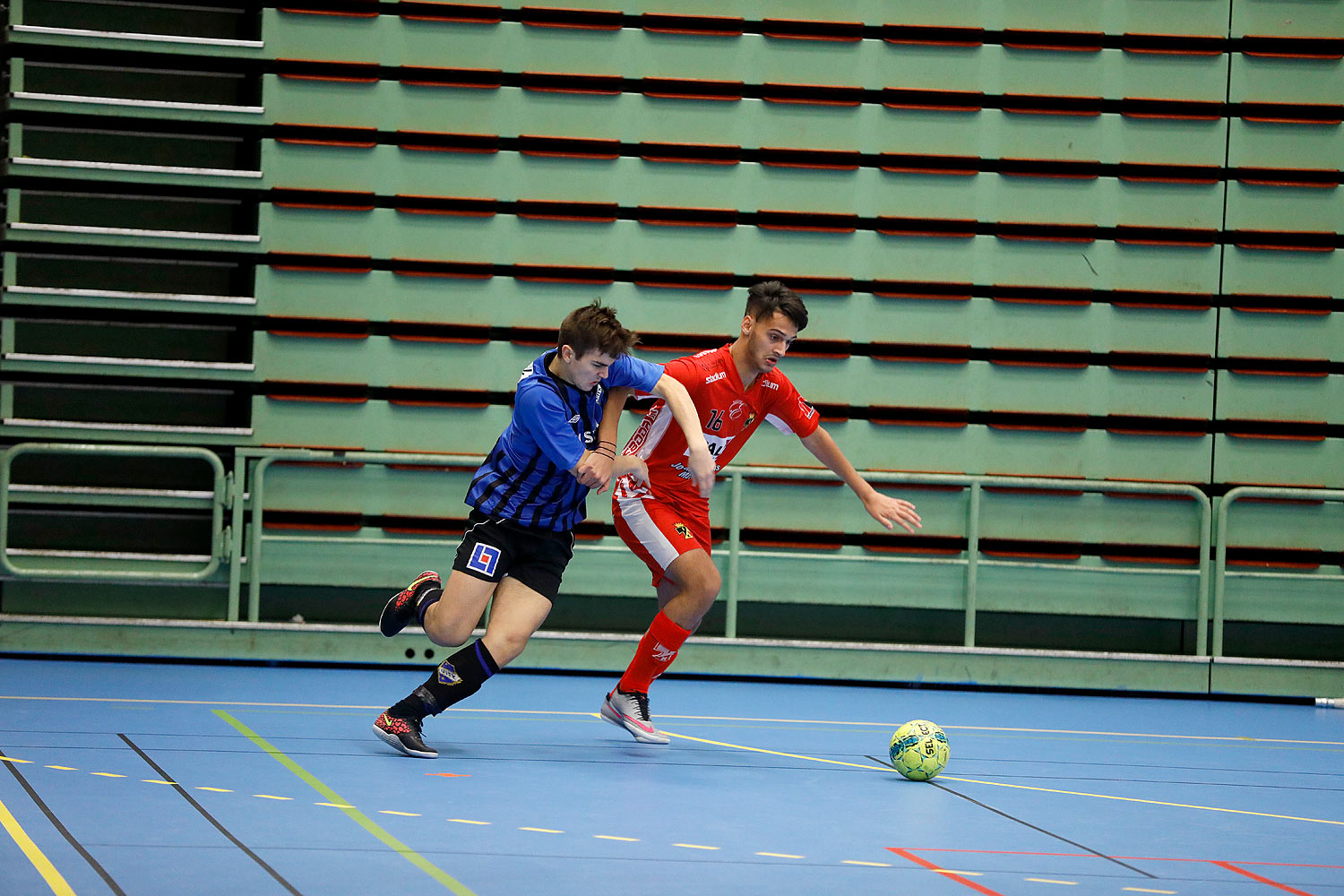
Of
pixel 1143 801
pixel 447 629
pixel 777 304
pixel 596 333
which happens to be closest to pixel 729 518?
pixel 777 304

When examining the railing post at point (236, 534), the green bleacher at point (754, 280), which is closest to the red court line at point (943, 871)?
the green bleacher at point (754, 280)

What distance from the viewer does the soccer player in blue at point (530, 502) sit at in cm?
464

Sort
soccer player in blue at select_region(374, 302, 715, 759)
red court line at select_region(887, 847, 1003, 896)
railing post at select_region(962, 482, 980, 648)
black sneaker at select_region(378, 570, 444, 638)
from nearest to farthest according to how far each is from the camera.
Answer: red court line at select_region(887, 847, 1003, 896)
soccer player in blue at select_region(374, 302, 715, 759)
black sneaker at select_region(378, 570, 444, 638)
railing post at select_region(962, 482, 980, 648)

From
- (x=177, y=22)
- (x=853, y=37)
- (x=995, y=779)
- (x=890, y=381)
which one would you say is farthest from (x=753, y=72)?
(x=995, y=779)

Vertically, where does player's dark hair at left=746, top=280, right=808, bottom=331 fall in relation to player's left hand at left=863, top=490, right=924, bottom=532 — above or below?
above

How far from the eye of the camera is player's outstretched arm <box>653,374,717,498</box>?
4555 mm

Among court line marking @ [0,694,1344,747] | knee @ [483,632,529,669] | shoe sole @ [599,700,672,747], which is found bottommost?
court line marking @ [0,694,1344,747]

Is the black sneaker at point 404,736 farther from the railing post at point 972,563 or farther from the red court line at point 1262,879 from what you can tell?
the railing post at point 972,563

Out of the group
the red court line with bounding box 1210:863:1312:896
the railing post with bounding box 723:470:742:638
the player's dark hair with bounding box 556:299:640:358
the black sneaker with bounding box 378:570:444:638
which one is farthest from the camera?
the railing post with bounding box 723:470:742:638

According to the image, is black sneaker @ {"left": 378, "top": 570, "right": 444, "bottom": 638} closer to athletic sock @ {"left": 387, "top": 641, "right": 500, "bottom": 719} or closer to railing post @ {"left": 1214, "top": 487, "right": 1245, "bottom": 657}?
athletic sock @ {"left": 387, "top": 641, "right": 500, "bottom": 719}

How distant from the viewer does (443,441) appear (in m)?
7.82

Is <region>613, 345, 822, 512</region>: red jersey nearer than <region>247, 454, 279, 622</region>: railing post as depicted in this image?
Yes

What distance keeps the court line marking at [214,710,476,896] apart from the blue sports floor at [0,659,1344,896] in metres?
0.01

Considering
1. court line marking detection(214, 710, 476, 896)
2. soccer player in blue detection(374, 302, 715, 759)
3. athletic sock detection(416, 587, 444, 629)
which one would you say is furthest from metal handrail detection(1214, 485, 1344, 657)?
court line marking detection(214, 710, 476, 896)
